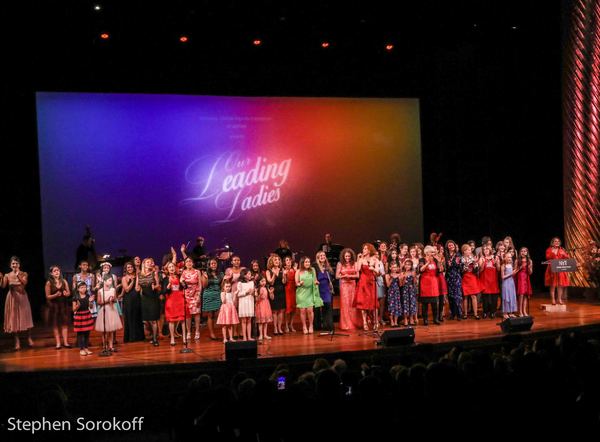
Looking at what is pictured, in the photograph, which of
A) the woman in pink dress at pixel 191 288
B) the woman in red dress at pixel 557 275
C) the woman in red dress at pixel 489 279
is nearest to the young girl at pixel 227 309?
the woman in pink dress at pixel 191 288

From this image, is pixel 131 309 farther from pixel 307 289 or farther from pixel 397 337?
pixel 397 337

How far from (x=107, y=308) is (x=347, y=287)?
3.99m

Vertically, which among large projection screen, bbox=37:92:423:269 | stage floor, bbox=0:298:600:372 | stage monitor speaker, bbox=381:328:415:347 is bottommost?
stage floor, bbox=0:298:600:372

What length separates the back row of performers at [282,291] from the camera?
10750 mm

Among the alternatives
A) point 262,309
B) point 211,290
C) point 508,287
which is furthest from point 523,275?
point 211,290

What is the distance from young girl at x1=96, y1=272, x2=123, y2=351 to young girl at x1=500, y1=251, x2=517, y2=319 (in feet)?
22.3

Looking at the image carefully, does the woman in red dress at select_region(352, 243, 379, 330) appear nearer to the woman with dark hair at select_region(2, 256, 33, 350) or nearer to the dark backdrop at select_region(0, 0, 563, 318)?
the dark backdrop at select_region(0, 0, 563, 318)

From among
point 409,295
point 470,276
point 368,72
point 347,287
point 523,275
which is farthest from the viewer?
point 368,72

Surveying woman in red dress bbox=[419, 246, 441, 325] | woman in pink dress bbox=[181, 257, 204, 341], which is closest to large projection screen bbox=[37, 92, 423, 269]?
woman in pink dress bbox=[181, 257, 204, 341]

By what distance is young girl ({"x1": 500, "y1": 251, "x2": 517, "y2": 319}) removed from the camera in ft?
40.5

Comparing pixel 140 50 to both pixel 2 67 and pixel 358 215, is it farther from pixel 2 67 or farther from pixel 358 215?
pixel 358 215

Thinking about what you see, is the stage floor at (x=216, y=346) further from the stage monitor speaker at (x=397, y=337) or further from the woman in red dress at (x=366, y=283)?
the woman in red dress at (x=366, y=283)

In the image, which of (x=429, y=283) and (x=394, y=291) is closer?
(x=394, y=291)

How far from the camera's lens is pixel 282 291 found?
11609 millimetres
